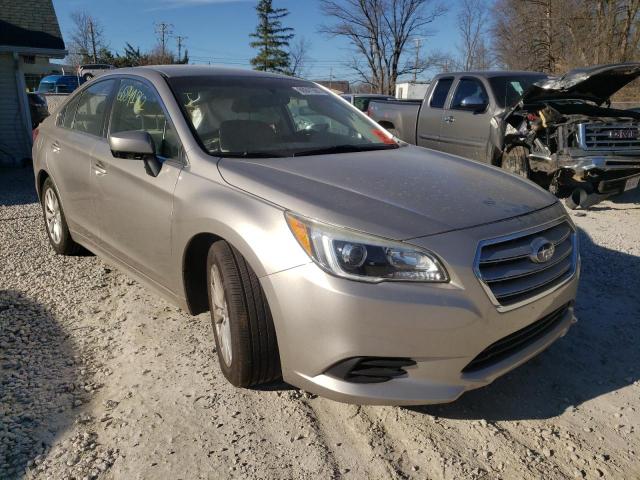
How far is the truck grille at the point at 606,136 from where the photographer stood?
269 inches

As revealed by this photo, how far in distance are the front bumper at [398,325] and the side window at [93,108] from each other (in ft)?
8.16

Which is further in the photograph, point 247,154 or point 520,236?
point 247,154

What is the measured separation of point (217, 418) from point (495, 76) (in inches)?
285

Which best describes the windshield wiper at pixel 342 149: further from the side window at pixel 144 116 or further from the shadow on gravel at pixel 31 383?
the shadow on gravel at pixel 31 383

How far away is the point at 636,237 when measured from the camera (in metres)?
5.61

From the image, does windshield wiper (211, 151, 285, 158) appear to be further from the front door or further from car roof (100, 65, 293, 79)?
car roof (100, 65, 293, 79)

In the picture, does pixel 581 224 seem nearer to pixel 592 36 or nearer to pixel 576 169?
pixel 576 169

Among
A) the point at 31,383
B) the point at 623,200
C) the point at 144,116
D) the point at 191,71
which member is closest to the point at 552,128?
the point at 623,200

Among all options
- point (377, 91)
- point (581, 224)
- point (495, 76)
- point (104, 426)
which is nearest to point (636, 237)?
point (581, 224)

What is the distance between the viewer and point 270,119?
11.4ft

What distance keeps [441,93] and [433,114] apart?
413 millimetres

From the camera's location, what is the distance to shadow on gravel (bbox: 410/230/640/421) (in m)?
2.69

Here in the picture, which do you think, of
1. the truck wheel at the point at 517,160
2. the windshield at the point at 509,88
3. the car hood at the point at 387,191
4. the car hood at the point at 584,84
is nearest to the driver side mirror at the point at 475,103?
the windshield at the point at 509,88

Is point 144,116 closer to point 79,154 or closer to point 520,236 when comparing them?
point 79,154
